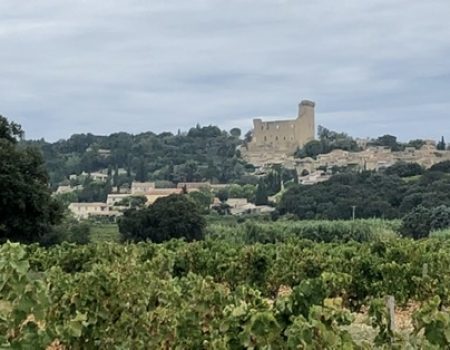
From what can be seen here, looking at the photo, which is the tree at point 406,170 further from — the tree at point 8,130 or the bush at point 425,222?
the tree at point 8,130

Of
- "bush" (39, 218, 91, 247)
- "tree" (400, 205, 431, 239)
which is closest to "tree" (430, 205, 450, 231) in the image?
"tree" (400, 205, 431, 239)

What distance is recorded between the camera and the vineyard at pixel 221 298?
14.9 ft

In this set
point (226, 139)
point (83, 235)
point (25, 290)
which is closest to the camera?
point (25, 290)

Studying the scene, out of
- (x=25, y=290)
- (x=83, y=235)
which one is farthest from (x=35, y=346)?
(x=83, y=235)

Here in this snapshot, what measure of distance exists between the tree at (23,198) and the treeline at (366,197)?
30560 mm

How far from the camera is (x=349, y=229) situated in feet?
126

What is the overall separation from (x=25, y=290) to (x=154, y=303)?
3.88 m

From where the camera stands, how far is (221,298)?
764 centimetres

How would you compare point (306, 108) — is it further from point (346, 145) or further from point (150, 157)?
point (150, 157)

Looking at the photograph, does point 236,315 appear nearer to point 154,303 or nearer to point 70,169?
point 154,303

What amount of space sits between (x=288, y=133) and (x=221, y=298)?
469ft

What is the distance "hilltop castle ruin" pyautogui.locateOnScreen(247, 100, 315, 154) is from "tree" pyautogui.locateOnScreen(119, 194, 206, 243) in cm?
10689

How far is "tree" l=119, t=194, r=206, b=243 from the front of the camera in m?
38.5

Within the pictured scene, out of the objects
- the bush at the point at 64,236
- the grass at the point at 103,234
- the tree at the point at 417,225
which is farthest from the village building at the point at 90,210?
the tree at the point at 417,225
